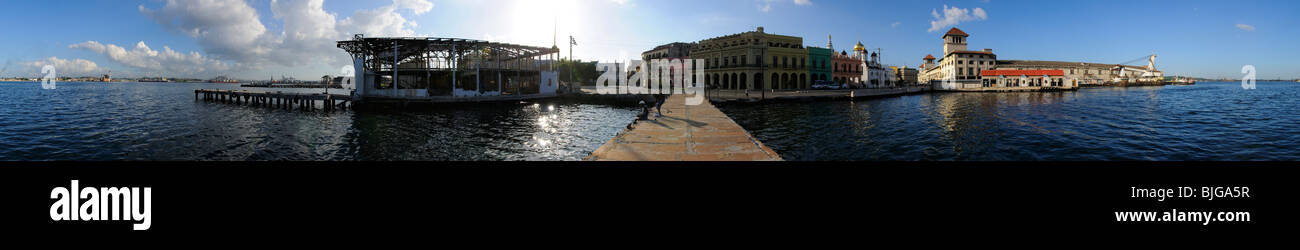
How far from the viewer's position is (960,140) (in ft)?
62.6

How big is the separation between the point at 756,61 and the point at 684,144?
2026 inches

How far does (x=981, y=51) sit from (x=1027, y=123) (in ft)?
252

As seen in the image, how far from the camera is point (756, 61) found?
201 feet

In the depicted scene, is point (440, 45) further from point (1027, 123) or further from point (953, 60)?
point (953, 60)

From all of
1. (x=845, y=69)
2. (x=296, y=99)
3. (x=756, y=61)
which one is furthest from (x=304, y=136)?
(x=845, y=69)

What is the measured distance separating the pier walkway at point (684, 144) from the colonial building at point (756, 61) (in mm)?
46388

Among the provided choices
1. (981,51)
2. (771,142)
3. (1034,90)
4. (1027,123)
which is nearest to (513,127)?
(771,142)

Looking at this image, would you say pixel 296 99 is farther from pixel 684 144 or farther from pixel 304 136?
pixel 684 144

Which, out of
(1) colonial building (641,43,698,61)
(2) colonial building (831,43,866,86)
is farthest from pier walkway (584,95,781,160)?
(1) colonial building (641,43,698,61)

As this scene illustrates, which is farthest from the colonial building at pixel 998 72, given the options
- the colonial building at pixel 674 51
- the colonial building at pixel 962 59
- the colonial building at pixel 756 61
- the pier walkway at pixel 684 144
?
the pier walkway at pixel 684 144

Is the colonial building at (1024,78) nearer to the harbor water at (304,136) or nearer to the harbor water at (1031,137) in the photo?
the harbor water at (1031,137)

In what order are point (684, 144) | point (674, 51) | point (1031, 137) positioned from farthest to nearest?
point (674, 51), point (1031, 137), point (684, 144)

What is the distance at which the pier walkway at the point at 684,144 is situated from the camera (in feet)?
34.1

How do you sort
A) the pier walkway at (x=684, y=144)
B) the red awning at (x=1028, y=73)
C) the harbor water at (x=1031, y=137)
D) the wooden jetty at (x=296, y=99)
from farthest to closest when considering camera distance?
the red awning at (x=1028, y=73), the wooden jetty at (x=296, y=99), the harbor water at (x=1031, y=137), the pier walkway at (x=684, y=144)
